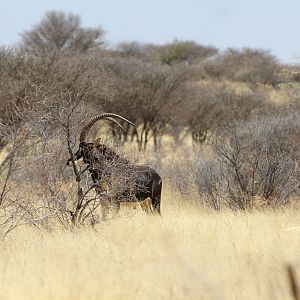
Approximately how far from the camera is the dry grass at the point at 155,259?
568 centimetres

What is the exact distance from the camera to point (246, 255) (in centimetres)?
702

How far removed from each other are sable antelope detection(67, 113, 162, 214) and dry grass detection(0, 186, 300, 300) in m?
0.44

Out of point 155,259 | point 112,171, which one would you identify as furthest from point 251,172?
point 155,259

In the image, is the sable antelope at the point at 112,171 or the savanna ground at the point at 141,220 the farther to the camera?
the sable antelope at the point at 112,171

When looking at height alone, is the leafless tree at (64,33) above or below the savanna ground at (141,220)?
above

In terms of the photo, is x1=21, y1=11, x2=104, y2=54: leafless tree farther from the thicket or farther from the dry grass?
the dry grass

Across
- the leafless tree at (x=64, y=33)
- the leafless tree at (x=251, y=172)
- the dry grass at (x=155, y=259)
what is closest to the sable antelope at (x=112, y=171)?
the dry grass at (x=155, y=259)

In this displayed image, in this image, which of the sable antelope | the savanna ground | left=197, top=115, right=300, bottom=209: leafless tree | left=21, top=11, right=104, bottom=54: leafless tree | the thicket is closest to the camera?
the savanna ground

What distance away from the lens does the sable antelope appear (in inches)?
376

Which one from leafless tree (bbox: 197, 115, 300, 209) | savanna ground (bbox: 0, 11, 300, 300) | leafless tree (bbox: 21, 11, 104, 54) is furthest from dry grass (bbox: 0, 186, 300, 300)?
leafless tree (bbox: 21, 11, 104, 54)

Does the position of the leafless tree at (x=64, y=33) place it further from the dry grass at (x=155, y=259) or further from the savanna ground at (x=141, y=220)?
the dry grass at (x=155, y=259)

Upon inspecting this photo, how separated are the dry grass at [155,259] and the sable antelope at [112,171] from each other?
1.45 ft

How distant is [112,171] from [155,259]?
9.24 feet

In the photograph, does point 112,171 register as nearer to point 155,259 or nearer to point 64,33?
point 155,259
